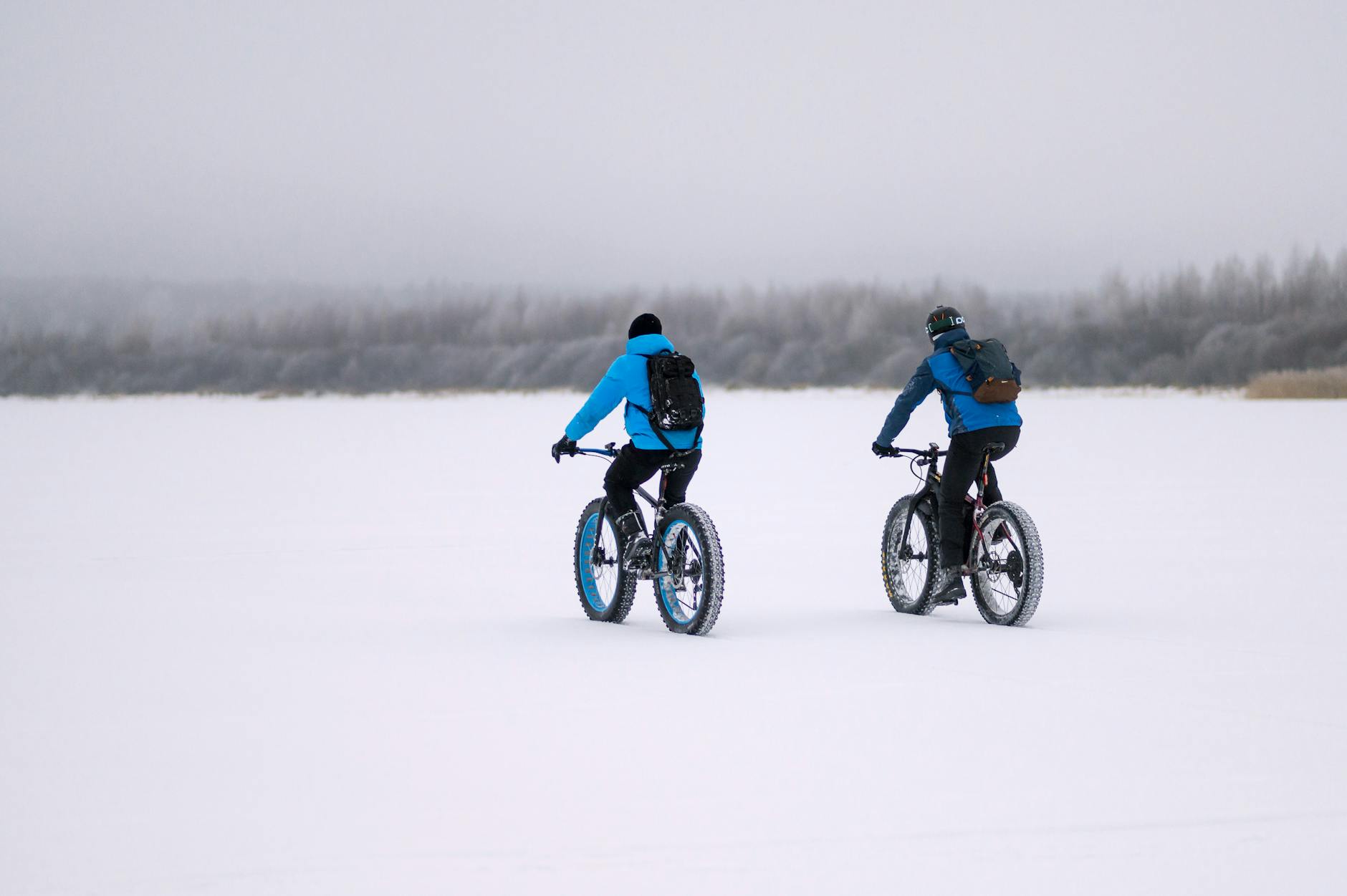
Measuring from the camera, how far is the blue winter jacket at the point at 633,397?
935 centimetres

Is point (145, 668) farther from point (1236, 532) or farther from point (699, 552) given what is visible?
point (1236, 532)

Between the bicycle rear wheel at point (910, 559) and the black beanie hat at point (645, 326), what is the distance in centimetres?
206

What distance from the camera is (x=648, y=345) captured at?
9.50 meters

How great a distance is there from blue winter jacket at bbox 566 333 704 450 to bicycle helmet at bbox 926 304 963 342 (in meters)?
1.59

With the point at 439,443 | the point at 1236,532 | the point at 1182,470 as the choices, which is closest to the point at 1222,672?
the point at 1236,532

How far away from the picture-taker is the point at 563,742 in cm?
647

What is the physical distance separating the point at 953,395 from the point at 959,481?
55cm

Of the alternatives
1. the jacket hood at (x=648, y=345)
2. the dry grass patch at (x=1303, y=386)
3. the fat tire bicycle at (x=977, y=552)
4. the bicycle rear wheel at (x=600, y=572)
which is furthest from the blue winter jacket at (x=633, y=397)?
the dry grass patch at (x=1303, y=386)

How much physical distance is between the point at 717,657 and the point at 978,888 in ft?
13.5

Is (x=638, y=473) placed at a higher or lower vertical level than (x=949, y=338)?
lower

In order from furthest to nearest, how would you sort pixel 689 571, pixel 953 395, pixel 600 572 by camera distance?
pixel 600 572
pixel 953 395
pixel 689 571

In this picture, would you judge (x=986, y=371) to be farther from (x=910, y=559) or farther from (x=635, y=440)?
(x=635, y=440)

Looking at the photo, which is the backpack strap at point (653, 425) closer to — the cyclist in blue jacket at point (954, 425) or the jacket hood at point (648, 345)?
the jacket hood at point (648, 345)

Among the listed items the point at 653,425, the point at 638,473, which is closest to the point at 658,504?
the point at 638,473
